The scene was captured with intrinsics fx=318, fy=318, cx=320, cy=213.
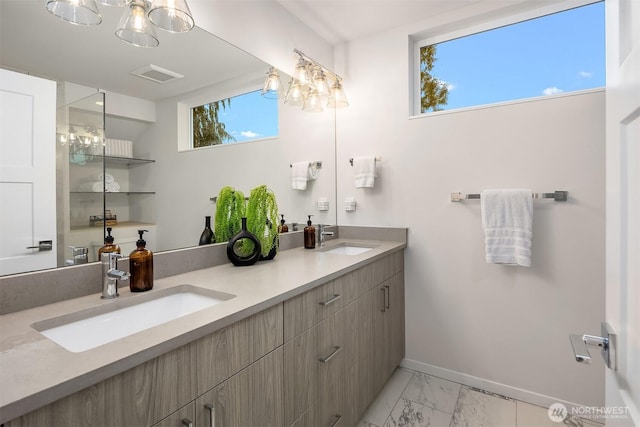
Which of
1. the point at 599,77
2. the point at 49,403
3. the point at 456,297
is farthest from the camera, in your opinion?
the point at 456,297

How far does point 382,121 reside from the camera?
7.53 feet

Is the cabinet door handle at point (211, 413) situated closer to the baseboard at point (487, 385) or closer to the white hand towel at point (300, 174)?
the white hand towel at point (300, 174)

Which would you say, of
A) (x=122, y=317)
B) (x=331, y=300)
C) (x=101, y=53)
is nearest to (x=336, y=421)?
(x=331, y=300)

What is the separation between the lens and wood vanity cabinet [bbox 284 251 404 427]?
3.83ft

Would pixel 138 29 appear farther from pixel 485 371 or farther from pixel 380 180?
pixel 485 371

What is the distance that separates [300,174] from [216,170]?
74 centimetres

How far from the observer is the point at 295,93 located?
7.00 feet

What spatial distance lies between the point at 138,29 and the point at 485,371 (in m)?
2.54

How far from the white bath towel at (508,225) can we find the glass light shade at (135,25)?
186 centimetres

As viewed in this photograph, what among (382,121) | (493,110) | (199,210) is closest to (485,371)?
(493,110)

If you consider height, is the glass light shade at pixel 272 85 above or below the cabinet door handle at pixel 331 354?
above

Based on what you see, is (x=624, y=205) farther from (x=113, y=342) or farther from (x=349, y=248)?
(x=349, y=248)

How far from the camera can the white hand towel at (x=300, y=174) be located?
2.24 meters

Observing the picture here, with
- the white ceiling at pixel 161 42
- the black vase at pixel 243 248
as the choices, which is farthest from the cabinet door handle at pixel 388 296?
the white ceiling at pixel 161 42
